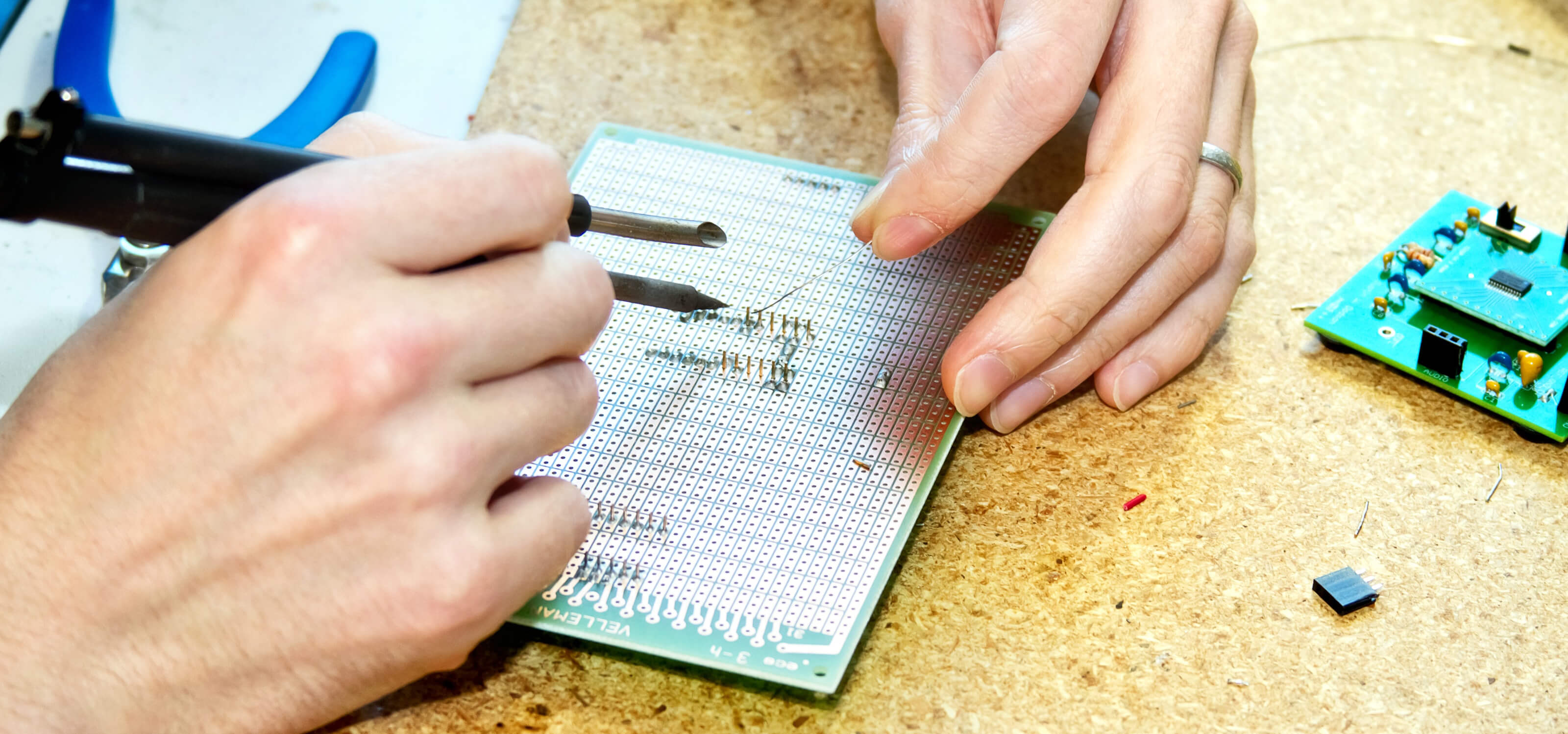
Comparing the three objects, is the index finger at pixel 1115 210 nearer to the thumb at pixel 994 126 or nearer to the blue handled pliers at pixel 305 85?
the thumb at pixel 994 126

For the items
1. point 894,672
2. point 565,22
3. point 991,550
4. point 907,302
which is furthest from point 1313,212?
point 565,22

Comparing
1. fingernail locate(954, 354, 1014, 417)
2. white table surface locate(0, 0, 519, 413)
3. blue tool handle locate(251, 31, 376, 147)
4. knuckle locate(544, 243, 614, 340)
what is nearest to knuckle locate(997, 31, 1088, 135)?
fingernail locate(954, 354, 1014, 417)

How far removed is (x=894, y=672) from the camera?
1.12m

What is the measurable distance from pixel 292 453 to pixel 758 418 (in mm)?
507

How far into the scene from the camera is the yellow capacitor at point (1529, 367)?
134 centimetres

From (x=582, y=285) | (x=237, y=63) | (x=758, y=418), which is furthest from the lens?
(x=237, y=63)

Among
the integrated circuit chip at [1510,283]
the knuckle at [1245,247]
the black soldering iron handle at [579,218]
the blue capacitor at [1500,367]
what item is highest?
the black soldering iron handle at [579,218]

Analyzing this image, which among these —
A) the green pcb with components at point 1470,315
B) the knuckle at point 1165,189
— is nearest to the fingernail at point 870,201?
the knuckle at point 1165,189

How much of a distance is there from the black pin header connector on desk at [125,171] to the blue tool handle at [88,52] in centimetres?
84

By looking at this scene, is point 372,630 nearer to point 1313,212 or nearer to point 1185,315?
point 1185,315

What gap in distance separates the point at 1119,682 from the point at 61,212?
0.99 m

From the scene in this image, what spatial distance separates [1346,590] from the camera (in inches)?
46.3

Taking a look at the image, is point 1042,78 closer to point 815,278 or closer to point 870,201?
point 870,201

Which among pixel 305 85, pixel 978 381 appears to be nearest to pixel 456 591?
pixel 978 381
